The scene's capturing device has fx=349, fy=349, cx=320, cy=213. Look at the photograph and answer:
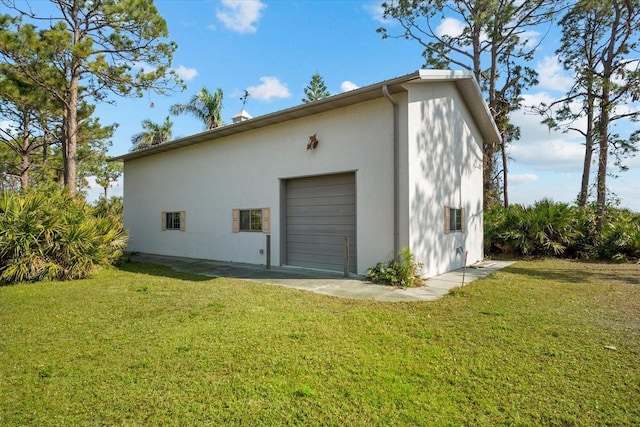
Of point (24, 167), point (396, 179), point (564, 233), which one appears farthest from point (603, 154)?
point (24, 167)

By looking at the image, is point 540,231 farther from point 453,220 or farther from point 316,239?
point 316,239

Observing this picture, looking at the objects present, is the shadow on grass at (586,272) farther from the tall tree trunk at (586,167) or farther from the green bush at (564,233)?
the tall tree trunk at (586,167)

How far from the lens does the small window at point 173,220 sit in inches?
513

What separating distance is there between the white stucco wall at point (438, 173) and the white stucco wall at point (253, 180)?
59cm

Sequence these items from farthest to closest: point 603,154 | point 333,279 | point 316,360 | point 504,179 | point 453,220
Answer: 1. point 504,179
2. point 603,154
3. point 453,220
4. point 333,279
5. point 316,360

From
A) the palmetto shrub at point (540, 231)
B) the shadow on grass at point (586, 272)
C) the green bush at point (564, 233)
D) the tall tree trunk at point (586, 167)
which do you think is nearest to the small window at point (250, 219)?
the shadow on grass at point (586, 272)

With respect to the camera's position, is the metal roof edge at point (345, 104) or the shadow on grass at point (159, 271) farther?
the shadow on grass at point (159, 271)

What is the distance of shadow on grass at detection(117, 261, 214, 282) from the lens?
27.3 ft

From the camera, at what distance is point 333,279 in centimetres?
798

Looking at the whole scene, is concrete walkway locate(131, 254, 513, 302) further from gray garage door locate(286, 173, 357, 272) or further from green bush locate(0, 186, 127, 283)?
green bush locate(0, 186, 127, 283)

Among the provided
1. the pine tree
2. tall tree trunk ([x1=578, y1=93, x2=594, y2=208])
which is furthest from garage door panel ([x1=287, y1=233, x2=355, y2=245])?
the pine tree

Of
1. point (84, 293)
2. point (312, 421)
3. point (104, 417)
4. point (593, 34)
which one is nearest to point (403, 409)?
point (312, 421)

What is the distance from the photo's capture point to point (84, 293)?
6.71 meters

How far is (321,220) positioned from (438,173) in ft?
10.7
